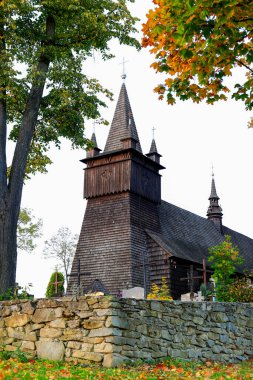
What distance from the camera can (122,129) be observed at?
1308 inches

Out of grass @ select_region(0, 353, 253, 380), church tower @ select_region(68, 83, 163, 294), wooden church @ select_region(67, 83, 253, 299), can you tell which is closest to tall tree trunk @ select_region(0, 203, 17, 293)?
grass @ select_region(0, 353, 253, 380)

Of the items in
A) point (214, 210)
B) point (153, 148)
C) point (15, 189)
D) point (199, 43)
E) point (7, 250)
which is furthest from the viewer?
point (214, 210)

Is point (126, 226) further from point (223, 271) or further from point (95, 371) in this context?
point (95, 371)

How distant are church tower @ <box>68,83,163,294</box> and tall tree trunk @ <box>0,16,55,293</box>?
15.6m

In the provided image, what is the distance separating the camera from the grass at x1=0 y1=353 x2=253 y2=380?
785 cm

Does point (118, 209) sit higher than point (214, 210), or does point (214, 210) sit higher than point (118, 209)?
point (214, 210)

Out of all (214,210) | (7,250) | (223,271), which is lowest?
(7,250)

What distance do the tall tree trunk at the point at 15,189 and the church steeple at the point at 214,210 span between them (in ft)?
109

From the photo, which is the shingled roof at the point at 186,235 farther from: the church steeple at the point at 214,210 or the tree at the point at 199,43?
the tree at the point at 199,43

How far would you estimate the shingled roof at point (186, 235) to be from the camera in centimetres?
3202

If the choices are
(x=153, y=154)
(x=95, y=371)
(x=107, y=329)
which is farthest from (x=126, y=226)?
(x=95, y=371)

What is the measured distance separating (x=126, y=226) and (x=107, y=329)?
2112cm

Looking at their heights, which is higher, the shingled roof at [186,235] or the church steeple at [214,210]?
the church steeple at [214,210]

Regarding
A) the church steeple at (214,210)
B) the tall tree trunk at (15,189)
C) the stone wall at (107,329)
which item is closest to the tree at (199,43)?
the stone wall at (107,329)
